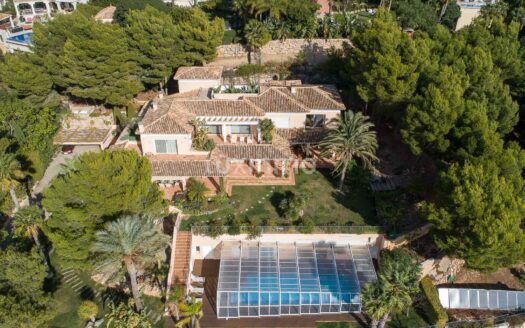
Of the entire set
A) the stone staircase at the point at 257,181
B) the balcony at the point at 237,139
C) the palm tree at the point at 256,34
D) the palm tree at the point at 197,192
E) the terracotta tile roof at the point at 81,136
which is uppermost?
the palm tree at the point at 256,34

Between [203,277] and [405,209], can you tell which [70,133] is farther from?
[405,209]

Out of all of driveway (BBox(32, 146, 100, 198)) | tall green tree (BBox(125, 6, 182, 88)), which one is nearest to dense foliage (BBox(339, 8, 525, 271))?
tall green tree (BBox(125, 6, 182, 88))

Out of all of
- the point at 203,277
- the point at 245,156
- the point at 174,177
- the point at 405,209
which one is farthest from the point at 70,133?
the point at 405,209

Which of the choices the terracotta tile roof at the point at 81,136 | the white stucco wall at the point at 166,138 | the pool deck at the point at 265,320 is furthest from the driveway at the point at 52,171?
the pool deck at the point at 265,320

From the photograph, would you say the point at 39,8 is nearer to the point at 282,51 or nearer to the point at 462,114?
the point at 282,51

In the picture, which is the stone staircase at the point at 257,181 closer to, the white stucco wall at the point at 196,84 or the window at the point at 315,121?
the window at the point at 315,121

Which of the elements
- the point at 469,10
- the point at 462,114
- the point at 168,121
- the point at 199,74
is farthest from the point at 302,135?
the point at 469,10
